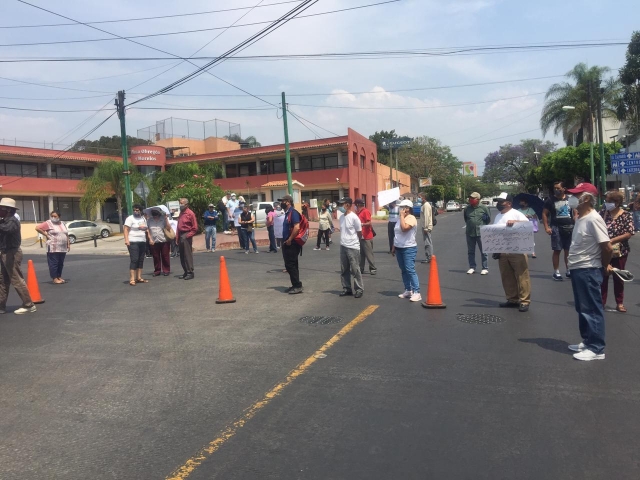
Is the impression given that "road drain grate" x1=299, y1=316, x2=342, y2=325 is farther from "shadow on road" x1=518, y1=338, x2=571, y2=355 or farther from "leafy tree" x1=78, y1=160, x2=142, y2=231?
"leafy tree" x1=78, y1=160, x2=142, y2=231

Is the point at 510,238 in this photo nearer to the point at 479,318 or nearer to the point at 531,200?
the point at 479,318

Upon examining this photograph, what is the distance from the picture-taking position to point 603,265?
5.88m

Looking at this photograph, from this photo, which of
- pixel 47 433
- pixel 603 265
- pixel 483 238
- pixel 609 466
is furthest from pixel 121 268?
pixel 609 466

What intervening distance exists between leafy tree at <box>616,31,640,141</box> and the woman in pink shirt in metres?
33.5

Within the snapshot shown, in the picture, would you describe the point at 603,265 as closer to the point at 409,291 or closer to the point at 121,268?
the point at 409,291

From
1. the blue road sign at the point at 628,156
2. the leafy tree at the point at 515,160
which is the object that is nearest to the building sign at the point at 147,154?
the blue road sign at the point at 628,156

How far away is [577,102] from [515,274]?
157ft

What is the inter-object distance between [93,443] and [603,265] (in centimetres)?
505

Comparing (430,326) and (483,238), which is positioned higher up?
(483,238)

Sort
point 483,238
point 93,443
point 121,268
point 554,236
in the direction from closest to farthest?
1. point 93,443
2. point 483,238
3. point 554,236
4. point 121,268

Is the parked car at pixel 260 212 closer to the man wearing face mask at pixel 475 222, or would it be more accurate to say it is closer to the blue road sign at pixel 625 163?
→ the blue road sign at pixel 625 163

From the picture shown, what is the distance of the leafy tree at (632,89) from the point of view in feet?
117

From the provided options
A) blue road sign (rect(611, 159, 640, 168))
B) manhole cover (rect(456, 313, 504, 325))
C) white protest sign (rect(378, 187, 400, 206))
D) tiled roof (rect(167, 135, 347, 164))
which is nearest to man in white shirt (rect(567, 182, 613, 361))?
manhole cover (rect(456, 313, 504, 325))

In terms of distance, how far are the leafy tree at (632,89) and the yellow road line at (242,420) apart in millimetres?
34953
